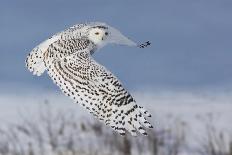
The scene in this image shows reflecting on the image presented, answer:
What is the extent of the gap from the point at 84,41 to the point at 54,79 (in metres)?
0.34

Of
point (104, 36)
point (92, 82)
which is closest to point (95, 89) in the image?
point (92, 82)

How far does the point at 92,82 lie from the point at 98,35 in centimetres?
41

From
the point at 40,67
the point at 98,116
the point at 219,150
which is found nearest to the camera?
the point at 98,116

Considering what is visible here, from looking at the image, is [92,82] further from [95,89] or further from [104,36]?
[104,36]

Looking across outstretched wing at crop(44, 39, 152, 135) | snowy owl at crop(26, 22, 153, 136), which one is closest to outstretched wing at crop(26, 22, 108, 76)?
snowy owl at crop(26, 22, 153, 136)

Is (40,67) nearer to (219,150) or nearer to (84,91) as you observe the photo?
(84,91)

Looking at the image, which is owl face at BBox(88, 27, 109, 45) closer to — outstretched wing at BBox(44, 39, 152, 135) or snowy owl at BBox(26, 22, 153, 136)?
snowy owl at BBox(26, 22, 153, 136)

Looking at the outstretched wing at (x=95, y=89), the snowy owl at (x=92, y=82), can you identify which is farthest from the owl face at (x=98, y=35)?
the outstretched wing at (x=95, y=89)

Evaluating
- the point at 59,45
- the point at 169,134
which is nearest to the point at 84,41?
the point at 59,45

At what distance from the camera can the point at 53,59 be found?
20.1 ft

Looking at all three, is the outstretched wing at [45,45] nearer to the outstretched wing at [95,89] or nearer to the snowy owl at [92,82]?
the snowy owl at [92,82]

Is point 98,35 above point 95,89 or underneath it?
above

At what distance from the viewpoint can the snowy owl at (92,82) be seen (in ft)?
19.5

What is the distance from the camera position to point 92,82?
19.7 ft
